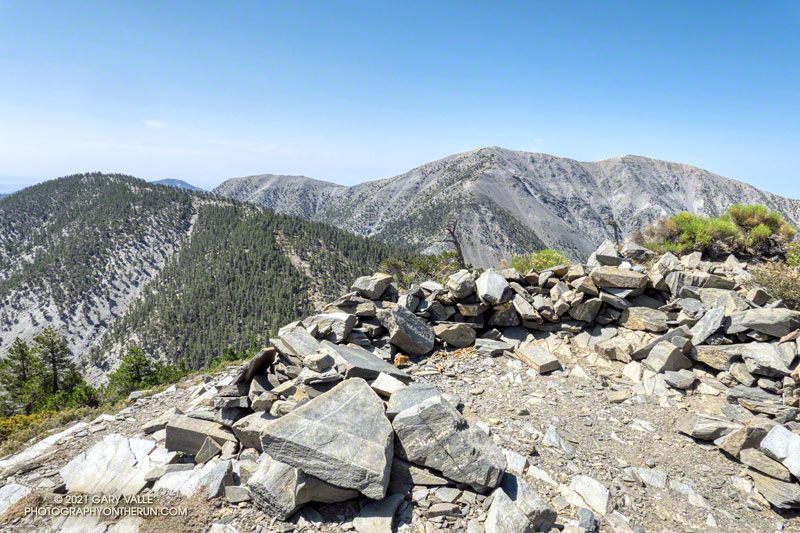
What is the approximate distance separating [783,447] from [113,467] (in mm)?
11592

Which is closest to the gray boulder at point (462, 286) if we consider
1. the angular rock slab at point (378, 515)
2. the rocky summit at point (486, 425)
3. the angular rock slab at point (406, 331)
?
the rocky summit at point (486, 425)

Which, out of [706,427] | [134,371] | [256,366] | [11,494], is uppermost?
[256,366]

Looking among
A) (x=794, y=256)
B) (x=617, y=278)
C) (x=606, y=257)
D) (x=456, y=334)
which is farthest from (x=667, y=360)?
(x=794, y=256)

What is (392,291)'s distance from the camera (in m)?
11.9

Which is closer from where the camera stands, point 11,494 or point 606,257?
point 11,494

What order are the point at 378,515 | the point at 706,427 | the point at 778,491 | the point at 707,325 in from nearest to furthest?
the point at 378,515
the point at 778,491
the point at 706,427
the point at 707,325

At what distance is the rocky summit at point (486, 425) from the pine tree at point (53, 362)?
1233 inches

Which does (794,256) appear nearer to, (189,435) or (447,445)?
(447,445)

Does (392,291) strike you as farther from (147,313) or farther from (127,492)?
(147,313)

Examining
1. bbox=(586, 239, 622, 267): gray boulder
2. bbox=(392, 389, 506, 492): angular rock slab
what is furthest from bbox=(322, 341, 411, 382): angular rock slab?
bbox=(586, 239, 622, 267): gray boulder

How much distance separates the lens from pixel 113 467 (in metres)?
6.59

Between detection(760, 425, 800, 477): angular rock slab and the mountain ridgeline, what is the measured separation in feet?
357

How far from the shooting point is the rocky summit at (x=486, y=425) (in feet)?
16.2

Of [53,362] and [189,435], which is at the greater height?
[189,435]
